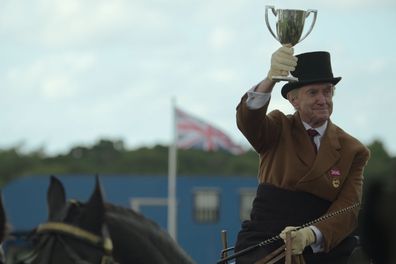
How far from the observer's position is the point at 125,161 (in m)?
78.9

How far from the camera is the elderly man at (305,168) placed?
18.8 ft

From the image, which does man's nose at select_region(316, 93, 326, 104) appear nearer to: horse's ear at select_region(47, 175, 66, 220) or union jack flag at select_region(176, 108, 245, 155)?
horse's ear at select_region(47, 175, 66, 220)

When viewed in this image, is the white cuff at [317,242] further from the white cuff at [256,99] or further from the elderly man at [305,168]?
the white cuff at [256,99]

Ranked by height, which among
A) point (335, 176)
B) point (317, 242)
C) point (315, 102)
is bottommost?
point (317, 242)

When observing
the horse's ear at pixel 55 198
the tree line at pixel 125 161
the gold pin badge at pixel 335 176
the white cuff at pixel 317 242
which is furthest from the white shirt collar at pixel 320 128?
the tree line at pixel 125 161

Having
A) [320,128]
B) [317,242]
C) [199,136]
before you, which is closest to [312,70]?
[320,128]

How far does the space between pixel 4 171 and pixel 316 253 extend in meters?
56.9

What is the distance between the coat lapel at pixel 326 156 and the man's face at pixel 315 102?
13 cm

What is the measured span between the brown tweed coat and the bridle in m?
1.13

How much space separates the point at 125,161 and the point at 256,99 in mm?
73533

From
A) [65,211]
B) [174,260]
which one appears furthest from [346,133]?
[65,211]

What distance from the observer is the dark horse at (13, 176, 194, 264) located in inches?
238

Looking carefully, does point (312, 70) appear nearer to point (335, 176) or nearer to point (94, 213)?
point (335, 176)

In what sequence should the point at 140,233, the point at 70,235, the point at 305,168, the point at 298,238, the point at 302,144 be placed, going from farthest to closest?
the point at 140,233, the point at 70,235, the point at 302,144, the point at 305,168, the point at 298,238
